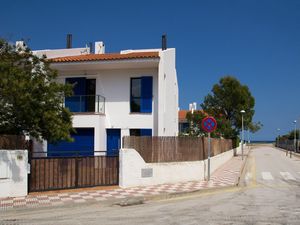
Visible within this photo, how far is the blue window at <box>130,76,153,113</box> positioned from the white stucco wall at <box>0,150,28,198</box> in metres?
10.1

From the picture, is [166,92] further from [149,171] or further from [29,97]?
[29,97]

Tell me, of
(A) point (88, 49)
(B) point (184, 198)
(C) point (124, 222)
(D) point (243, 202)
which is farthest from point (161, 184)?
(A) point (88, 49)

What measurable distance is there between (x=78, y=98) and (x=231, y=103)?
3232cm

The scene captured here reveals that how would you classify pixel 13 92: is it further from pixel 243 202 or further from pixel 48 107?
pixel 243 202

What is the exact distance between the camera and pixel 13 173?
12.1 meters

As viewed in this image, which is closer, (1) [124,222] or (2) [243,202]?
(1) [124,222]

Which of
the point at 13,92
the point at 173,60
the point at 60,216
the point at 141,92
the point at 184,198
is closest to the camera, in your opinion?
the point at 60,216

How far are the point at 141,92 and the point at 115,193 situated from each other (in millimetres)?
9399

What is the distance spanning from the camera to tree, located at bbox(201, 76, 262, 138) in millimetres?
50125

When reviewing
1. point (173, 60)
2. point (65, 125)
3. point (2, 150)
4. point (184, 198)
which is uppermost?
point (173, 60)

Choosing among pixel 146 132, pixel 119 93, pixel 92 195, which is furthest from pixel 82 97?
pixel 92 195

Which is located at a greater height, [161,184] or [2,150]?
[2,150]

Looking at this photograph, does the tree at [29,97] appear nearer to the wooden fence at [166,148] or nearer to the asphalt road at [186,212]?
the wooden fence at [166,148]

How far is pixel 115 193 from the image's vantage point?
1320cm
